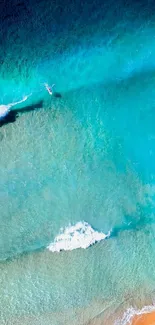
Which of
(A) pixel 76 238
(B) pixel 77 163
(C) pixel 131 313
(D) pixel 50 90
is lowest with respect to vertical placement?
(C) pixel 131 313

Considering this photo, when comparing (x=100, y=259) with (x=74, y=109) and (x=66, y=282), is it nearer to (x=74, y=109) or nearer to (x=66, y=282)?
(x=66, y=282)

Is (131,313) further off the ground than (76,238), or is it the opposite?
(76,238)

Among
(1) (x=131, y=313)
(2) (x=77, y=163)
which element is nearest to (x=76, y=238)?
(2) (x=77, y=163)

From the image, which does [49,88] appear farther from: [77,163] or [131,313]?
[131,313]

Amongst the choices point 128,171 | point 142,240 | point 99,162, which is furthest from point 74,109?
point 142,240

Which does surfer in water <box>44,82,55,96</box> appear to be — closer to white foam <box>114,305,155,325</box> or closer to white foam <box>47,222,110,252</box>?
white foam <box>47,222,110,252</box>

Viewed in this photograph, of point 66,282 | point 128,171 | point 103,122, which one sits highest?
point 103,122

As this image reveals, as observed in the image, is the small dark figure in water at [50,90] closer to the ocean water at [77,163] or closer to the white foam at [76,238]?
the ocean water at [77,163]
